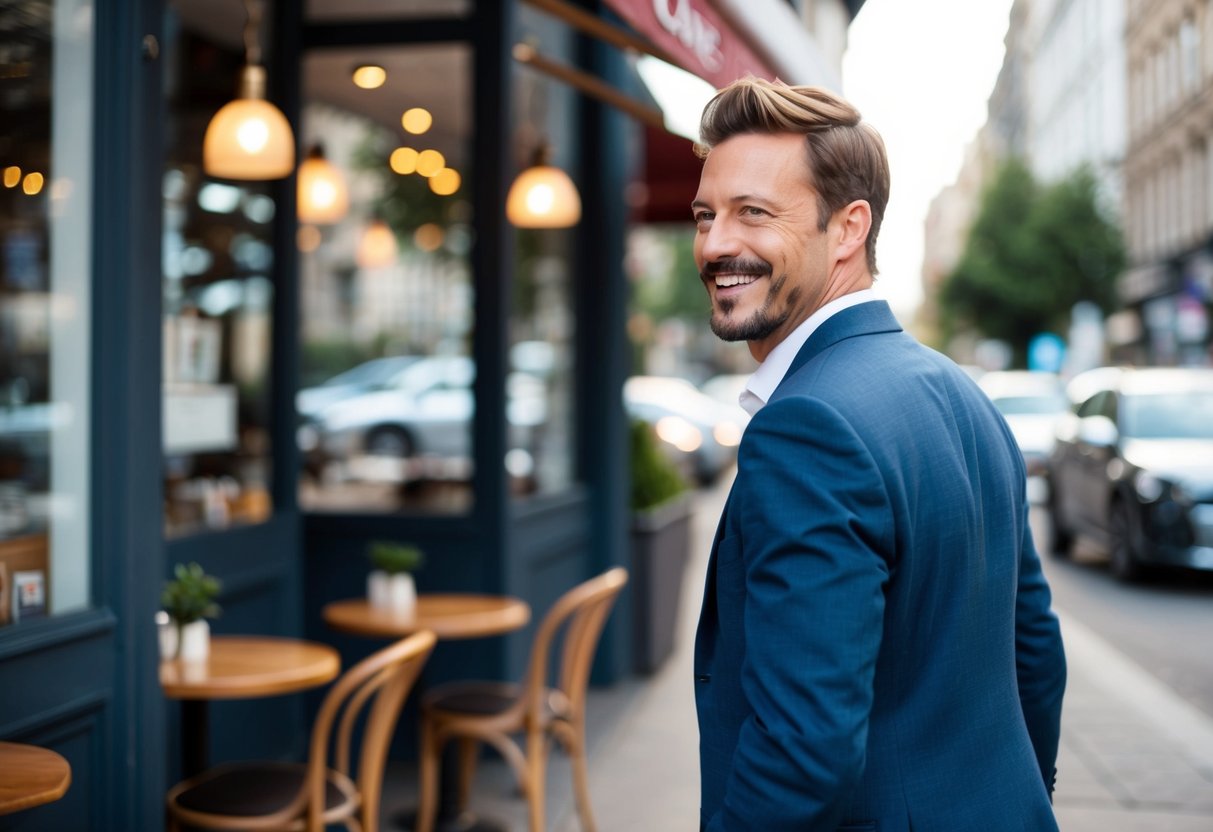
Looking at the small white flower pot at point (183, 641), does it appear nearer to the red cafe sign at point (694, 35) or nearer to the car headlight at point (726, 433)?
the red cafe sign at point (694, 35)

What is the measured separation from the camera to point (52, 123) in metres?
3.48

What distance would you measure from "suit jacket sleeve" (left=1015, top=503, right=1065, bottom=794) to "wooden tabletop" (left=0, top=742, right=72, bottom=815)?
1.76 metres

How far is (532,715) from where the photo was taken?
4785mm

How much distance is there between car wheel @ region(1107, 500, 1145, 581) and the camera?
10641mm

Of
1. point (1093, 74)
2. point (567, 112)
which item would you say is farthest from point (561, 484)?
point (1093, 74)

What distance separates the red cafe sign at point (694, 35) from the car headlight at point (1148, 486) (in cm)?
701

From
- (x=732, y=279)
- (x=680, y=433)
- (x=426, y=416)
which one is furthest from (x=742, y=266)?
(x=680, y=433)

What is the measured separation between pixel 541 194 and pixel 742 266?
4724 mm

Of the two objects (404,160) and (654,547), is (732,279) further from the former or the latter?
(654,547)

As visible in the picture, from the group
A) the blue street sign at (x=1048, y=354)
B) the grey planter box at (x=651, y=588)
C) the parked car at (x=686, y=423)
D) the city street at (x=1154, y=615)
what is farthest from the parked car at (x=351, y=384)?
the blue street sign at (x=1048, y=354)

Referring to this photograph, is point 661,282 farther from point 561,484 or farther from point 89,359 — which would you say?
point 89,359

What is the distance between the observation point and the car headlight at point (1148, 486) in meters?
10.2

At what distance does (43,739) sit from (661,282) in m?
50.6

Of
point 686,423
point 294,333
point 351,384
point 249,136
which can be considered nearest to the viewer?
point 249,136
